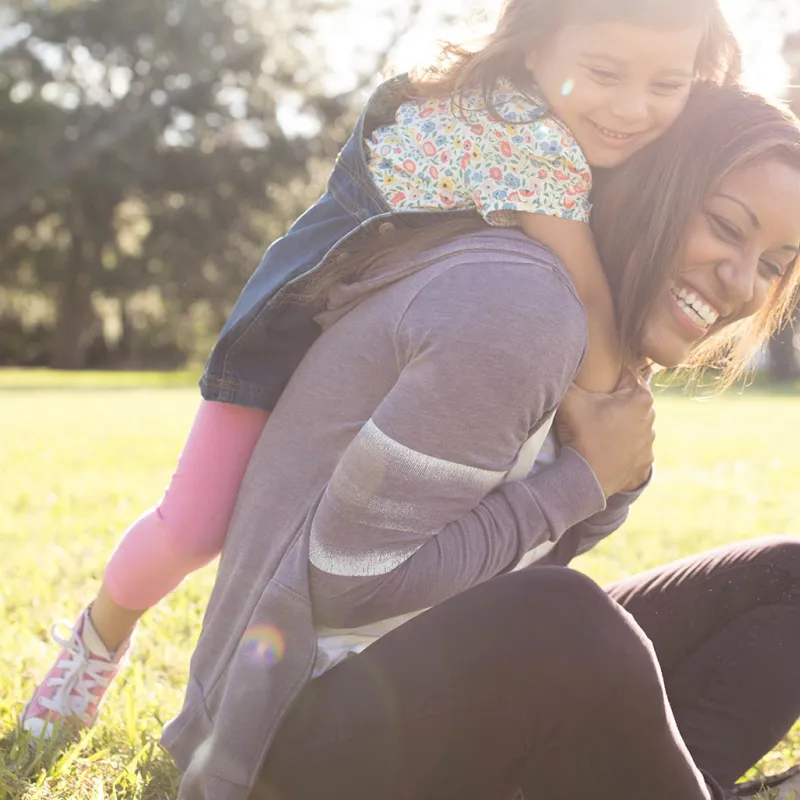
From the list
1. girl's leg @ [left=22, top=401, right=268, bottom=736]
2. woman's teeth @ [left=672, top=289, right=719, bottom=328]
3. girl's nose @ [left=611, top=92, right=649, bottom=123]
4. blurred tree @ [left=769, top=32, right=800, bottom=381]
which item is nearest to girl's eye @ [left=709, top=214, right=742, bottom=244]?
woman's teeth @ [left=672, top=289, right=719, bottom=328]

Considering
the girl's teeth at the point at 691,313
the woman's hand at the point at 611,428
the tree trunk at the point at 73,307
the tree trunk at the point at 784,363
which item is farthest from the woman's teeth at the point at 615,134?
the tree trunk at the point at 73,307

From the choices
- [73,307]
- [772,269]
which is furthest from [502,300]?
[73,307]

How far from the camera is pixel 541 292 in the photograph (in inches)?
67.1

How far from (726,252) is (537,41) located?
0.65 metres

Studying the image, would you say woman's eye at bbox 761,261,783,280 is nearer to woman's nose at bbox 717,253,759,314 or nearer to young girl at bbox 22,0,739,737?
woman's nose at bbox 717,253,759,314

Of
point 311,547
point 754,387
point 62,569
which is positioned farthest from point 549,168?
point 754,387

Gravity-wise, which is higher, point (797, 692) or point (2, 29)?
point (797, 692)

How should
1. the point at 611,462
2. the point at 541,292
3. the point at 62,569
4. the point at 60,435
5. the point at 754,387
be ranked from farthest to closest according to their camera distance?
the point at 754,387 → the point at 60,435 → the point at 62,569 → the point at 611,462 → the point at 541,292

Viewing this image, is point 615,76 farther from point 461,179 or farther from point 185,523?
point 185,523

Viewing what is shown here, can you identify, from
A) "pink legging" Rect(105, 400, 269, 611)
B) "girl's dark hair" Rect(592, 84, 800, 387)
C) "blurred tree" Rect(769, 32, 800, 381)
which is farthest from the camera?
"blurred tree" Rect(769, 32, 800, 381)

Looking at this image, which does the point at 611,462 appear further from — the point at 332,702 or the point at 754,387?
the point at 754,387

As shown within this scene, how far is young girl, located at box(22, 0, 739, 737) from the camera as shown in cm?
206

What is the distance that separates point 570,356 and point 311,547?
508 millimetres

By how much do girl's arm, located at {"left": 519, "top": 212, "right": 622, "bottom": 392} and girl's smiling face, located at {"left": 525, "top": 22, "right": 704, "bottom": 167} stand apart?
0.96ft
